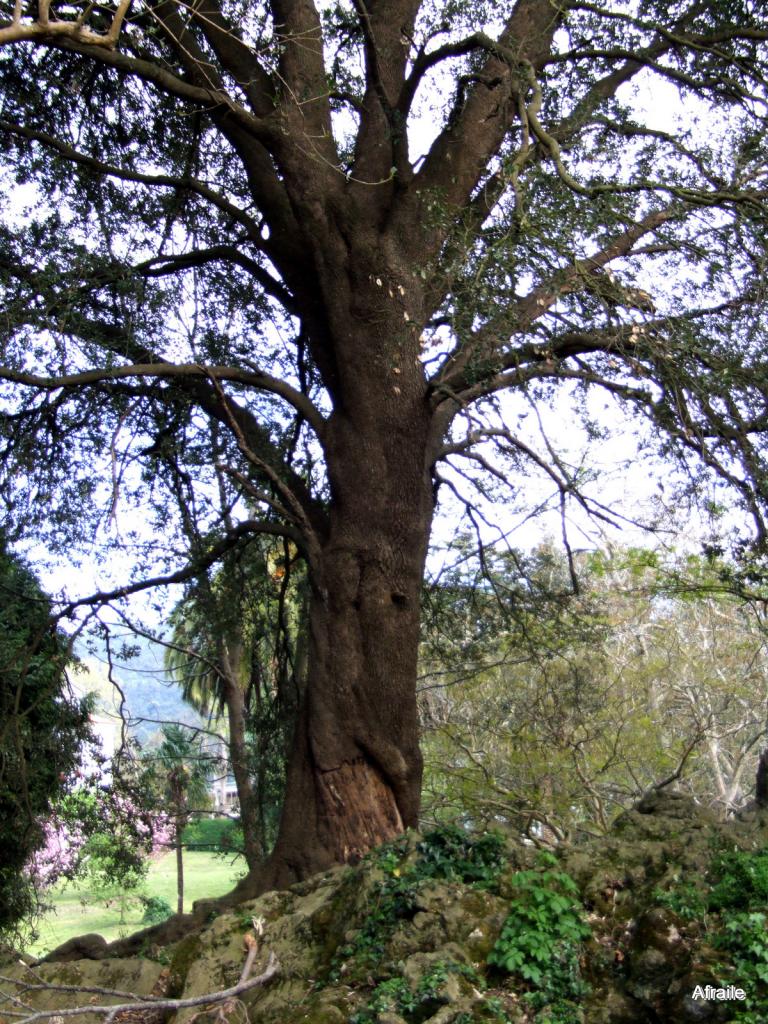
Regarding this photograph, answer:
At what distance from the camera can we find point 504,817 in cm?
1252

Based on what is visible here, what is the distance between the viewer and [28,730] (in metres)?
9.86

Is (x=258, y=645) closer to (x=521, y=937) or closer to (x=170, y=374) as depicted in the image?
(x=170, y=374)

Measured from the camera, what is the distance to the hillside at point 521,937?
4.35 m

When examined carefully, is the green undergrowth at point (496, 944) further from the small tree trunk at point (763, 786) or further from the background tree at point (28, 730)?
the background tree at point (28, 730)

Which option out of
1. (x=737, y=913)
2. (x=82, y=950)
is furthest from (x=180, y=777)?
(x=737, y=913)

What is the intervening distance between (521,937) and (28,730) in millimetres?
6572

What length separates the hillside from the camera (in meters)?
4.35

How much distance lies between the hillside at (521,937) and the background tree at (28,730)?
308cm

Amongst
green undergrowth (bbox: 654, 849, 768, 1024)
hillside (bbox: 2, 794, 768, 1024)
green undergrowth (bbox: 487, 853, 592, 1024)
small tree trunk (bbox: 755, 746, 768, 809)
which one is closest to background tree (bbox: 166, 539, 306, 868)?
hillside (bbox: 2, 794, 768, 1024)

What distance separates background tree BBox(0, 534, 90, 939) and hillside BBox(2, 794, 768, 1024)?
3080 mm

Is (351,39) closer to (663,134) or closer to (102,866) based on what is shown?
(663,134)

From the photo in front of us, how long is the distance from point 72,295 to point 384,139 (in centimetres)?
276

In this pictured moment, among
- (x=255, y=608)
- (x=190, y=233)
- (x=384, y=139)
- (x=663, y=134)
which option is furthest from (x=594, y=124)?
(x=255, y=608)

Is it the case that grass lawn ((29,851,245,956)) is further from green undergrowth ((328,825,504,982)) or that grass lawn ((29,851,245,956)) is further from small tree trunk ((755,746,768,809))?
green undergrowth ((328,825,504,982))
